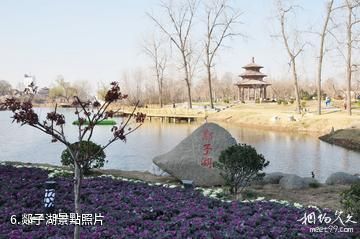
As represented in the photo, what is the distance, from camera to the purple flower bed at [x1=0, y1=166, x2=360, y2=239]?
512cm

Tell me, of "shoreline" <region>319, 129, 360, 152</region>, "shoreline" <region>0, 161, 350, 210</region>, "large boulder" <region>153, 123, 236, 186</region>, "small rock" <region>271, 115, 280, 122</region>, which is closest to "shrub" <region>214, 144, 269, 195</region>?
"shoreline" <region>0, 161, 350, 210</region>

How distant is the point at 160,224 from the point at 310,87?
296ft

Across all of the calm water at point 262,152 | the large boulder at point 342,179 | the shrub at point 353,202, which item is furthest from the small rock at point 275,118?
the shrub at point 353,202

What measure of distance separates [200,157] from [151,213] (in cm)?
411

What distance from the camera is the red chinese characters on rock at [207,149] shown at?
9.96 m

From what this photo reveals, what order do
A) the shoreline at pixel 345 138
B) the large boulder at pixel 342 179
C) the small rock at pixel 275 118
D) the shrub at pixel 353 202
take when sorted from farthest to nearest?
the small rock at pixel 275 118
the shoreline at pixel 345 138
the large boulder at pixel 342 179
the shrub at pixel 353 202

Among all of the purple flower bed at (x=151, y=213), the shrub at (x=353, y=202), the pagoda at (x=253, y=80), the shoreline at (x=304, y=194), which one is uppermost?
the pagoda at (x=253, y=80)

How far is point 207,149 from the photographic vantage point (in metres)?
10.1

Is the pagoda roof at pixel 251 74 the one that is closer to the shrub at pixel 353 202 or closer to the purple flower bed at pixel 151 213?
the purple flower bed at pixel 151 213

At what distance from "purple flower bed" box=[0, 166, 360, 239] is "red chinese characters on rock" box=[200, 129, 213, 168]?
198 centimetres

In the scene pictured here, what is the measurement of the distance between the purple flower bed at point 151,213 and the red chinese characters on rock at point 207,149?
1984mm

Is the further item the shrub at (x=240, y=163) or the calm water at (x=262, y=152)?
the calm water at (x=262, y=152)

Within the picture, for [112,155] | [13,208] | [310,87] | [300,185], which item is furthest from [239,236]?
[310,87]

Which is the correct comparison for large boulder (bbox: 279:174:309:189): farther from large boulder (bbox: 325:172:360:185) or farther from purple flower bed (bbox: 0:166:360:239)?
purple flower bed (bbox: 0:166:360:239)
